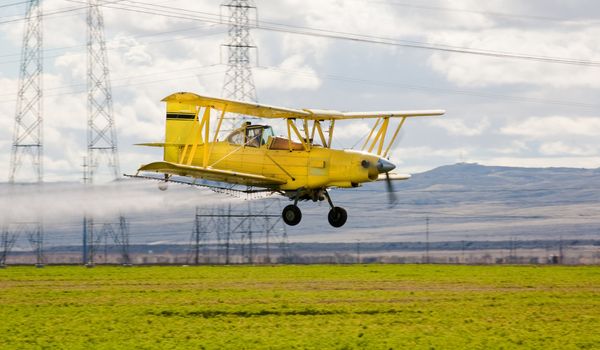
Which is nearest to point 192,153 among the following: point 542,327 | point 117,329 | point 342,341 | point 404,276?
point 117,329

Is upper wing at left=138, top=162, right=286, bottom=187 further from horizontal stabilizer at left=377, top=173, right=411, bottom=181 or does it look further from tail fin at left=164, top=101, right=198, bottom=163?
horizontal stabilizer at left=377, top=173, right=411, bottom=181

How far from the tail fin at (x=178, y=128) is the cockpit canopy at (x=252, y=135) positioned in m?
3.72

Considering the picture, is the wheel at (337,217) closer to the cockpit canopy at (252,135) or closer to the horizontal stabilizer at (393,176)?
the horizontal stabilizer at (393,176)

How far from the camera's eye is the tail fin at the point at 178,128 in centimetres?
6303

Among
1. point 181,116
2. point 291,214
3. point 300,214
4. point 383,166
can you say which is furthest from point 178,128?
point 383,166

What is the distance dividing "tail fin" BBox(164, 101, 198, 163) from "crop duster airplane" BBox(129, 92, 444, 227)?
162cm

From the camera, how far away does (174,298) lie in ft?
247

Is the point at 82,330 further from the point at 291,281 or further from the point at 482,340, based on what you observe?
the point at 291,281

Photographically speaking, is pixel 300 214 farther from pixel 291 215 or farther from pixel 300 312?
pixel 300 312

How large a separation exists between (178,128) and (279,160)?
7.79 m

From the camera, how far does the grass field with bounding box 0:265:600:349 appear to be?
50.5 meters

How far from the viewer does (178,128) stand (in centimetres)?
6341

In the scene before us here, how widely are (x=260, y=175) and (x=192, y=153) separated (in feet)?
14.7

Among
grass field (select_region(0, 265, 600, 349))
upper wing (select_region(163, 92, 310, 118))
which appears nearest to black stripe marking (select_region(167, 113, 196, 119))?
upper wing (select_region(163, 92, 310, 118))
